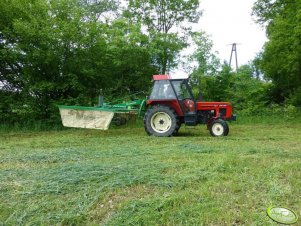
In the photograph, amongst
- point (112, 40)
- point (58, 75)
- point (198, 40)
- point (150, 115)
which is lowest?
point (150, 115)

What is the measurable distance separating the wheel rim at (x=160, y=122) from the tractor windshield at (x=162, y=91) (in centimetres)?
46

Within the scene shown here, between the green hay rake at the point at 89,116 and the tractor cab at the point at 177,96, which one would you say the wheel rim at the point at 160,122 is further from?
the green hay rake at the point at 89,116

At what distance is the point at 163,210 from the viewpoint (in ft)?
8.30

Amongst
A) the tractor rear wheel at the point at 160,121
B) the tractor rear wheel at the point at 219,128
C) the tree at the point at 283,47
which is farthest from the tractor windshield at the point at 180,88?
the tree at the point at 283,47

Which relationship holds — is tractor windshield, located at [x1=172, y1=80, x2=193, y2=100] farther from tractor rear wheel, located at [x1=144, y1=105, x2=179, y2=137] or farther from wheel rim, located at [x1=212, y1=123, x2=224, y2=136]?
wheel rim, located at [x1=212, y1=123, x2=224, y2=136]

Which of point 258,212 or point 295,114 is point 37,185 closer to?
point 258,212

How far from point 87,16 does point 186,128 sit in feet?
16.8

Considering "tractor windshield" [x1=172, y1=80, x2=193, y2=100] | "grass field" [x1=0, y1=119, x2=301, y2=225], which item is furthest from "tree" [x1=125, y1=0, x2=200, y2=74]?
"grass field" [x1=0, y1=119, x2=301, y2=225]

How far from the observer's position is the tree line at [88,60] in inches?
367

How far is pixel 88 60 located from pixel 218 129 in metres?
5.04

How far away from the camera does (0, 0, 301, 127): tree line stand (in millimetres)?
9320

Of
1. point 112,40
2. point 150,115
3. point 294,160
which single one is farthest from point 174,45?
point 294,160

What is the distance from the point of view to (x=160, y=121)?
8.03 meters

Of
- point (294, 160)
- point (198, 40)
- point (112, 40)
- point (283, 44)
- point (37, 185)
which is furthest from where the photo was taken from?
point (198, 40)
